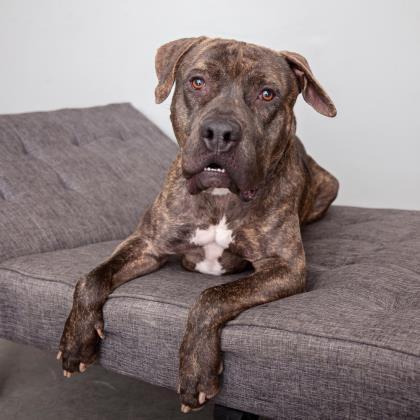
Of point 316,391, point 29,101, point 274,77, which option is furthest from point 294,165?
point 29,101

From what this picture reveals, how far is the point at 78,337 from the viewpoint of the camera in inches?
97.6

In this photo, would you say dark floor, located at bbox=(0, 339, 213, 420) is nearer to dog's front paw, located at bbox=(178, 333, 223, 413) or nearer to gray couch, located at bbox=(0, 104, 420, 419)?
gray couch, located at bbox=(0, 104, 420, 419)

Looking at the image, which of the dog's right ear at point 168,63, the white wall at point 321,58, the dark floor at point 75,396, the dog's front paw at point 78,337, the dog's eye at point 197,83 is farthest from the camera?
the white wall at point 321,58

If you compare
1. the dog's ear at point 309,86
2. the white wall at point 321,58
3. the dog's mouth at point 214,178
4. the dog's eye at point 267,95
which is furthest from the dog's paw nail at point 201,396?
the white wall at point 321,58

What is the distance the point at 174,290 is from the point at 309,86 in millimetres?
992

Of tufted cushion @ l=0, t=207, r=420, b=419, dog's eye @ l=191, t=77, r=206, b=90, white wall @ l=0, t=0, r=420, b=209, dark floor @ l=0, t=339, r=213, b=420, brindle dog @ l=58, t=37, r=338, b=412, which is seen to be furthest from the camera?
white wall @ l=0, t=0, r=420, b=209

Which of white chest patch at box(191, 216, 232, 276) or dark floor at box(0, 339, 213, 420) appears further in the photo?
dark floor at box(0, 339, 213, 420)

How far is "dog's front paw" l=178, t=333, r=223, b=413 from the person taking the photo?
218cm

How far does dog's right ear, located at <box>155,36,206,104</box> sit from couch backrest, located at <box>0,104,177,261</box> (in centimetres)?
102

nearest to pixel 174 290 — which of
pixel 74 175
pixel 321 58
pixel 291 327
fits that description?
pixel 291 327

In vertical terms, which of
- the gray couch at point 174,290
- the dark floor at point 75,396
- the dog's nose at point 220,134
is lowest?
the dark floor at point 75,396

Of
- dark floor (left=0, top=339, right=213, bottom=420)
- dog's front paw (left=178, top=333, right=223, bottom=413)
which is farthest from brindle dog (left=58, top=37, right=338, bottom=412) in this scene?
dark floor (left=0, top=339, right=213, bottom=420)

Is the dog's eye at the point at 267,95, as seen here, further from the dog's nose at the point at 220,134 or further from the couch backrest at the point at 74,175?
the couch backrest at the point at 74,175

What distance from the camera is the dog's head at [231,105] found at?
2398 millimetres
